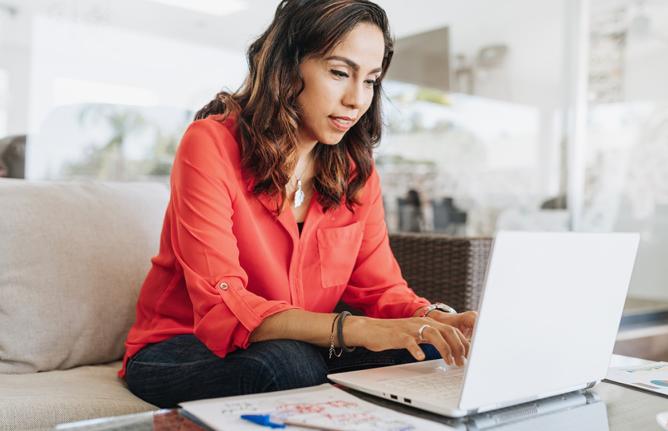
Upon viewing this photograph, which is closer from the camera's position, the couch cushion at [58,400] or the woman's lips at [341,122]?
the couch cushion at [58,400]

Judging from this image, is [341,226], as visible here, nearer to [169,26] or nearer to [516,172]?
[169,26]

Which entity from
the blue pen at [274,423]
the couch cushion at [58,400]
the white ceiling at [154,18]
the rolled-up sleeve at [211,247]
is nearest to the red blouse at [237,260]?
the rolled-up sleeve at [211,247]

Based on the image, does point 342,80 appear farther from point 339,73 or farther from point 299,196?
point 299,196

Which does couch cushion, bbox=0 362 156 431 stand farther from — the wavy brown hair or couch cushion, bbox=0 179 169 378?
the wavy brown hair

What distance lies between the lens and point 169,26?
9.47 ft

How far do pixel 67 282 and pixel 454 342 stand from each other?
928 millimetres

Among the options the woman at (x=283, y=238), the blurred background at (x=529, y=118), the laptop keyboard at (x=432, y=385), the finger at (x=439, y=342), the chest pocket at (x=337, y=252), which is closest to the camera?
the laptop keyboard at (x=432, y=385)

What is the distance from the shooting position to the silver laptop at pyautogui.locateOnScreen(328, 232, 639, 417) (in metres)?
0.88

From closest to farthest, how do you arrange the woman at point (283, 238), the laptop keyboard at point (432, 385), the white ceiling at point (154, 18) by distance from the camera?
the laptop keyboard at point (432, 385)
the woman at point (283, 238)
the white ceiling at point (154, 18)

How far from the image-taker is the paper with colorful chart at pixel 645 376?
1.17 m

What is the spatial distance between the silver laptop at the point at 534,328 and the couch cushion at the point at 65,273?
2.52ft

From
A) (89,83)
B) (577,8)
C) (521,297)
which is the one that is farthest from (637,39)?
(521,297)

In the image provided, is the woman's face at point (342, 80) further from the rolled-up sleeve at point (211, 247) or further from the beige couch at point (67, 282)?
the beige couch at point (67, 282)

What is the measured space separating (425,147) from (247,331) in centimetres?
310
